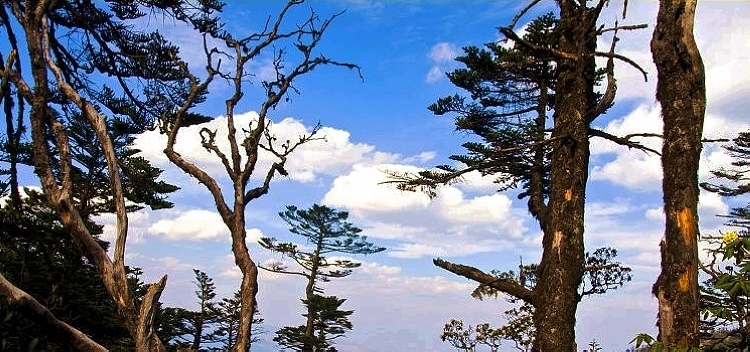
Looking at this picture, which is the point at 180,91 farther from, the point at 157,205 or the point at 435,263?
the point at 157,205

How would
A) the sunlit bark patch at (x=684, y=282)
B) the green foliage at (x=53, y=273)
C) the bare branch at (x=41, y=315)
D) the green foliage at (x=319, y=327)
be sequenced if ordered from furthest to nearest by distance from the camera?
the green foliage at (x=319, y=327) < the green foliage at (x=53, y=273) < the bare branch at (x=41, y=315) < the sunlit bark patch at (x=684, y=282)

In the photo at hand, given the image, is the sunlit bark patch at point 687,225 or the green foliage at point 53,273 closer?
the sunlit bark patch at point 687,225

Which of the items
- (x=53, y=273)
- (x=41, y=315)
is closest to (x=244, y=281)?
(x=41, y=315)

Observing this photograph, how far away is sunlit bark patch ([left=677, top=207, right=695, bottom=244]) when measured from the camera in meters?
3.72

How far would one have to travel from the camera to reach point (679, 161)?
384 cm

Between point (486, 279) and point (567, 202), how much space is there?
1.18 metres

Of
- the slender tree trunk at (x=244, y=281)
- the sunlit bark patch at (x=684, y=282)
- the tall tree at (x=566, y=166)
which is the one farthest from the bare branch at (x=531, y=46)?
the slender tree trunk at (x=244, y=281)

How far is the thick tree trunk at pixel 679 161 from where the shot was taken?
145 inches

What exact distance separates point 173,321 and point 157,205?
3676 mm

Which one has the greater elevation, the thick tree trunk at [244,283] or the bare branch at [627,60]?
the bare branch at [627,60]

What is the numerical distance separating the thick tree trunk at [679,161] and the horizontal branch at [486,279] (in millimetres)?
2248

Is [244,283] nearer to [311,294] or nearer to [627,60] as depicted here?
[627,60]

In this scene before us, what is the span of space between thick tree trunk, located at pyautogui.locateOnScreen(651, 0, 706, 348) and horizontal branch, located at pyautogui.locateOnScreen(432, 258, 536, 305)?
2248 millimetres

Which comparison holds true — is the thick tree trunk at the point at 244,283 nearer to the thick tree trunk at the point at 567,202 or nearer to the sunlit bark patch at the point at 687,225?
the thick tree trunk at the point at 567,202
